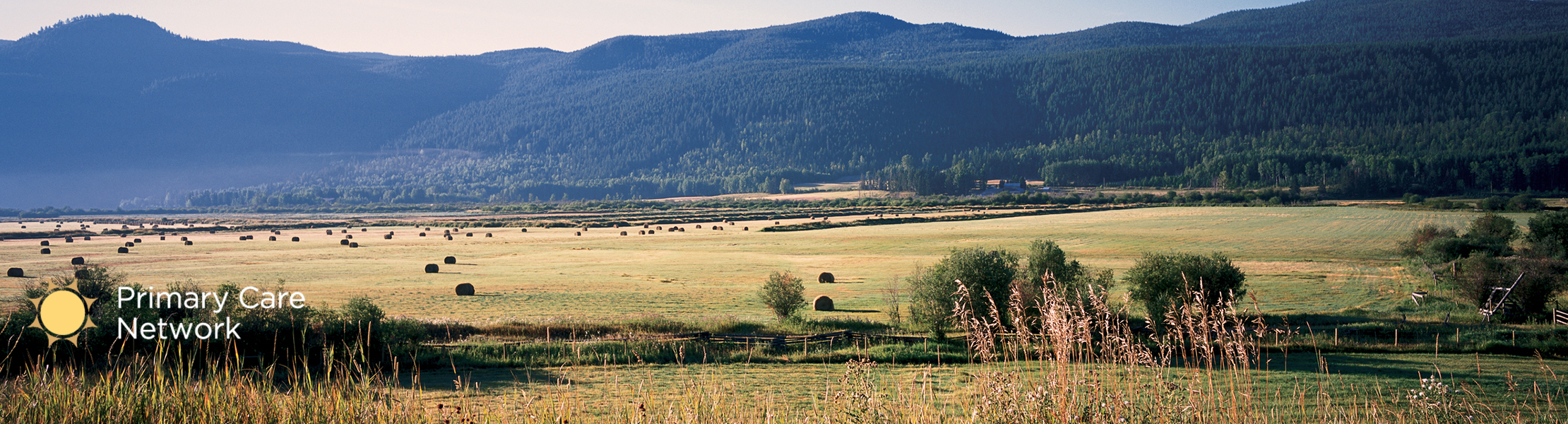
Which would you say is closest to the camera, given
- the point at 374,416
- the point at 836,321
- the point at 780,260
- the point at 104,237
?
the point at 374,416

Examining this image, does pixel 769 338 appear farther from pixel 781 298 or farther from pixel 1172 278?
pixel 1172 278

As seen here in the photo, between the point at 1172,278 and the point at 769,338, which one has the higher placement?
the point at 1172,278

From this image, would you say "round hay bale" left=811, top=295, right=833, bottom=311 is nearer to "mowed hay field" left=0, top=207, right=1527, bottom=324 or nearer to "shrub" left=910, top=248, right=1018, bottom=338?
"mowed hay field" left=0, top=207, right=1527, bottom=324

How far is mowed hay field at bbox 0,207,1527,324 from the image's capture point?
1447 inches

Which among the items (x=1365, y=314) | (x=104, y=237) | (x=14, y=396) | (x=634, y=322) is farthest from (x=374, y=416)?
(x=104, y=237)

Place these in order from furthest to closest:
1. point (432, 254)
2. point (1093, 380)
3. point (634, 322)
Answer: point (432, 254) → point (634, 322) → point (1093, 380)

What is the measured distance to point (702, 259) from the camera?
199ft

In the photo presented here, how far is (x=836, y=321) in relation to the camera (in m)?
Result: 31.0

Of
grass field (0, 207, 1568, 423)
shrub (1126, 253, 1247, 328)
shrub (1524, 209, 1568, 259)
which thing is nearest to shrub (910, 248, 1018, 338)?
grass field (0, 207, 1568, 423)

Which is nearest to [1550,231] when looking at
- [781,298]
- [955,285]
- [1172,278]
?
[1172,278]

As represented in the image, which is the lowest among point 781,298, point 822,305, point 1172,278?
point 822,305

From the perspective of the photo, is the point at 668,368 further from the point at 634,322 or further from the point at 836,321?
the point at 836,321

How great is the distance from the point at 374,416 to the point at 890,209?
442ft

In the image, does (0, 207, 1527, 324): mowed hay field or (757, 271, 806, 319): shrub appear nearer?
(757, 271, 806, 319): shrub
